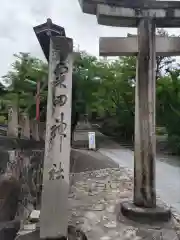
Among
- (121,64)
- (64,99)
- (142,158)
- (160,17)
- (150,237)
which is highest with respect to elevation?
(121,64)

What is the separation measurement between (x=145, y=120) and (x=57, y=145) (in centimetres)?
193

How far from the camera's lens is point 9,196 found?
7840 millimetres

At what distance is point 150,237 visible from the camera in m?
4.90

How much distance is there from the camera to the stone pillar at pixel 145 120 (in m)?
5.69

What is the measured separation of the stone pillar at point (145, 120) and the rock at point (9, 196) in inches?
134

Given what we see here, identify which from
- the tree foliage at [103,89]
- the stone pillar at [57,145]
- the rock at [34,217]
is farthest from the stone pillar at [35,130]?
the stone pillar at [57,145]

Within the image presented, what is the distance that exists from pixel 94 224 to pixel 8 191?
324cm

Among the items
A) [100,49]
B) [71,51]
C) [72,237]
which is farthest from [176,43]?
[72,237]

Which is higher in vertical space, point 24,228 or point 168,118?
point 168,118

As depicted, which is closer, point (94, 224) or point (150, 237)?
point (150, 237)

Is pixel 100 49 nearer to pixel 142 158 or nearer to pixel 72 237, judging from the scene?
pixel 142 158

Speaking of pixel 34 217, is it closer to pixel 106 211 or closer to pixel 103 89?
pixel 106 211

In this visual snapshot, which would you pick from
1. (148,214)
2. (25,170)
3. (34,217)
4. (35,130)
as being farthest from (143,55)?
(35,130)

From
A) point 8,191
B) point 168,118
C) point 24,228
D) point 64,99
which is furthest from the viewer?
point 168,118
